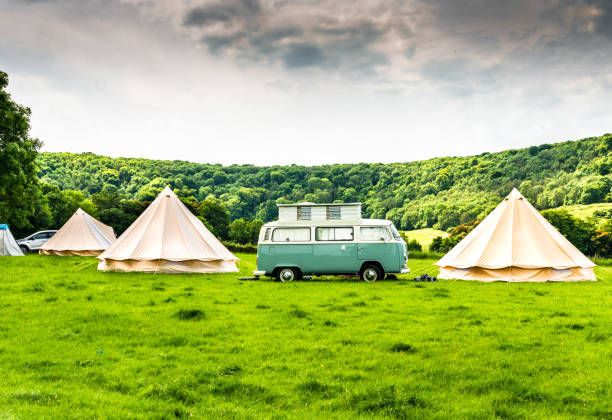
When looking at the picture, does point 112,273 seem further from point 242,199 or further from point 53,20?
point 242,199

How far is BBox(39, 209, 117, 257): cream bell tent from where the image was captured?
30.4 metres

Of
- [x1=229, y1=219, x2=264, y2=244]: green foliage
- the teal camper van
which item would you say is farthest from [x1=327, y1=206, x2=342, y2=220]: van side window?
[x1=229, y1=219, x2=264, y2=244]: green foliage

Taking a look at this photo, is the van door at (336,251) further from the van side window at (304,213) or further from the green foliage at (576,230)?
the green foliage at (576,230)

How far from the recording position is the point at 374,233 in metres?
17.1

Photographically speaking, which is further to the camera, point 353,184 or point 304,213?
point 353,184

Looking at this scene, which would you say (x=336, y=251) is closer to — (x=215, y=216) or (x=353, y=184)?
(x=215, y=216)

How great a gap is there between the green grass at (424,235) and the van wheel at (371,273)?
41.3 metres

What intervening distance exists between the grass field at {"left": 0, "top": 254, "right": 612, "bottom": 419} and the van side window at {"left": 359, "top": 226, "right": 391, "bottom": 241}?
13.8ft

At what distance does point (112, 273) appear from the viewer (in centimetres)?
1909

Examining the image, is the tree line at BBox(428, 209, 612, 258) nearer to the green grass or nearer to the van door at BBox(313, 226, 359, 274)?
the green grass

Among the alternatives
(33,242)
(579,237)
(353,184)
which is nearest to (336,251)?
(33,242)

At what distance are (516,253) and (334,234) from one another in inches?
273

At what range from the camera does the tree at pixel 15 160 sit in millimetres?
27000

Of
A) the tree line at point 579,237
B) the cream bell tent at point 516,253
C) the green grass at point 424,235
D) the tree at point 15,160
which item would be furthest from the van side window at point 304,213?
the green grass at point 424,235
